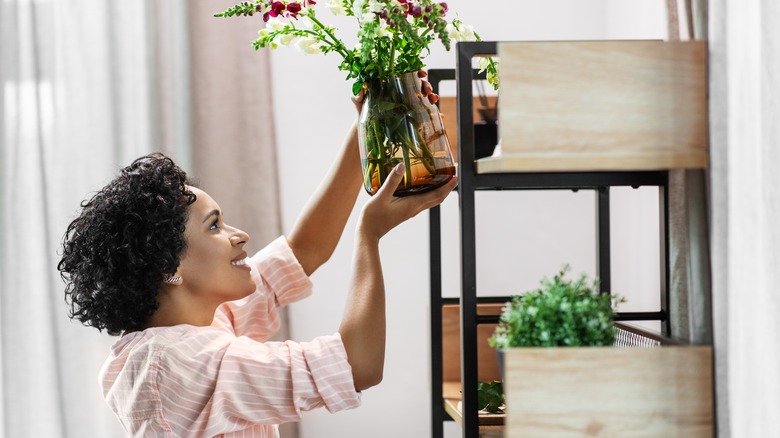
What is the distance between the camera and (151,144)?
2201 mm

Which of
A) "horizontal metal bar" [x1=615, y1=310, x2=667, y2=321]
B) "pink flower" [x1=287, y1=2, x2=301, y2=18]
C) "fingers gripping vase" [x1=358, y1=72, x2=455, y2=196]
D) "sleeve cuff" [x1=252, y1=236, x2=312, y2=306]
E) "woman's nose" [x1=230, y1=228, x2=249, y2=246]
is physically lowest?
"horizontal metal bar" [x1=615, y1=310, x2=667, y2=321]

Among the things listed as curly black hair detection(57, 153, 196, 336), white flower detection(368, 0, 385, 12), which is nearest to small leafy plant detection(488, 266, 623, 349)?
white flower detection(368, 0, 385, 12)

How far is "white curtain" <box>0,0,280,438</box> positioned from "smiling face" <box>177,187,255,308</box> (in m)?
0.80

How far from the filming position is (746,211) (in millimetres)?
880

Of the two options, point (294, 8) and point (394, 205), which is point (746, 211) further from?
point (294, 8)

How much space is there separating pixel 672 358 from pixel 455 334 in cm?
102

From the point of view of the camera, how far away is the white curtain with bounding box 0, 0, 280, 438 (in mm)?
2102

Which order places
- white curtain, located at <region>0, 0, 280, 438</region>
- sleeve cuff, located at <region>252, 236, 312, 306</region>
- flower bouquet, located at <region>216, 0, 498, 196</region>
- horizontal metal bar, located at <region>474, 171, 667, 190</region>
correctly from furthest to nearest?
white curtain, located at <region>0, 0, 280, 438</region>, sleeve cuff, located at <region>252, 236, 312, 306</region>, flower bouquet, located at <region>216, 0, 498, 196</region>, horizontal metal bar, located at <region>474, 171, 667, 190</region>

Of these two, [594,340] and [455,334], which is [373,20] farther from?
[455,334]

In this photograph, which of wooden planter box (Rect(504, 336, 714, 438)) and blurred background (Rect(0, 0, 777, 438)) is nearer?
wooden planter box (Rect(504, 336, 714, 438))

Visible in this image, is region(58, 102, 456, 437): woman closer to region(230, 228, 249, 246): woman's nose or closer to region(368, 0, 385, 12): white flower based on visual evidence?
region(230, 228, 249, 246): woman's nose

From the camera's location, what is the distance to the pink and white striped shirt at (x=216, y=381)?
121 centimetres

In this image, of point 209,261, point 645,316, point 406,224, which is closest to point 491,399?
point 645,316

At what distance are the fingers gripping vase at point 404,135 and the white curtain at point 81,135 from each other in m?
1.09
